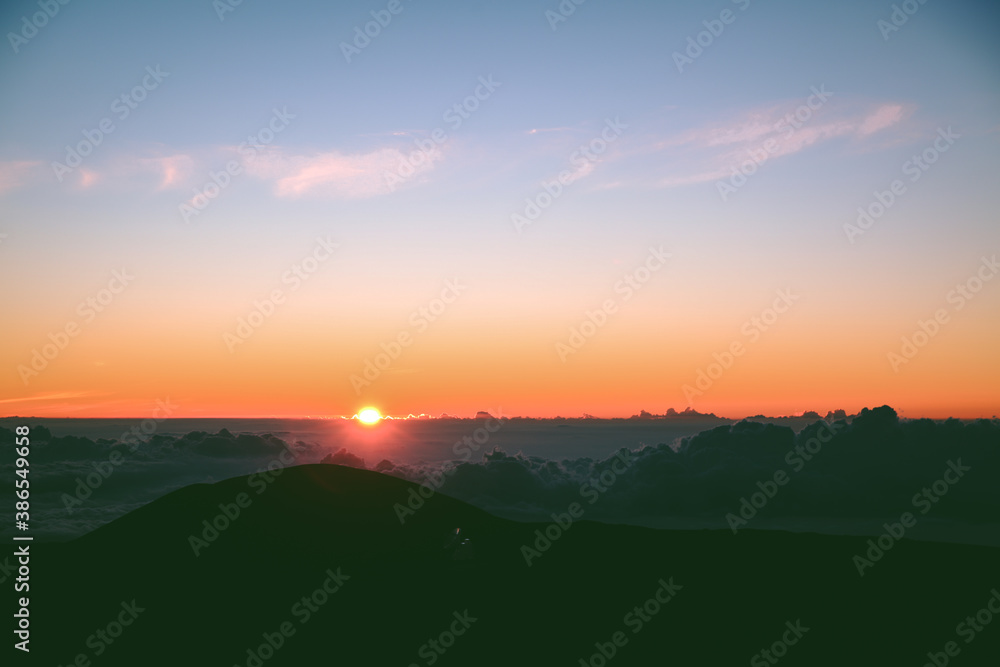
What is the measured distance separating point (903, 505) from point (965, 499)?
6241 mm

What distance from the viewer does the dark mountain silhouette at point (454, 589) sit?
1930 centimetres

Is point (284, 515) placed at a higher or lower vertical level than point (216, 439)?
lower

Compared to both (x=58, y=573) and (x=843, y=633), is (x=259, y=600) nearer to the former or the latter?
(x=58, y=573)

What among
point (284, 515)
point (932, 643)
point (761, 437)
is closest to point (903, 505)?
point (761, 437)

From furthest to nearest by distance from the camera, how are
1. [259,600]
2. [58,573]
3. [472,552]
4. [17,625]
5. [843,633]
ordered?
[472,552] < [58,573] < [259,600] < [843,633] < [17,625]

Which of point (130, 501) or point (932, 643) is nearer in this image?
point (932, 643)

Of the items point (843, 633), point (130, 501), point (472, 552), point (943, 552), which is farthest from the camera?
A: point (130, 501)

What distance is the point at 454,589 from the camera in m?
24.6

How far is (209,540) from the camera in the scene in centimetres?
2783

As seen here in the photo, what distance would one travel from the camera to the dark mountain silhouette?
19.3 m

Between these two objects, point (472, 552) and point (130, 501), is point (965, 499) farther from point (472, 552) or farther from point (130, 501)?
point (130, 501)

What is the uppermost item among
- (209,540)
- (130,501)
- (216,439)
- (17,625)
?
(216,439)

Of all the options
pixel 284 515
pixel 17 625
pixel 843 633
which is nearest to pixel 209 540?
pixel 284 515

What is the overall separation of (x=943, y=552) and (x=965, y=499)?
165ft
